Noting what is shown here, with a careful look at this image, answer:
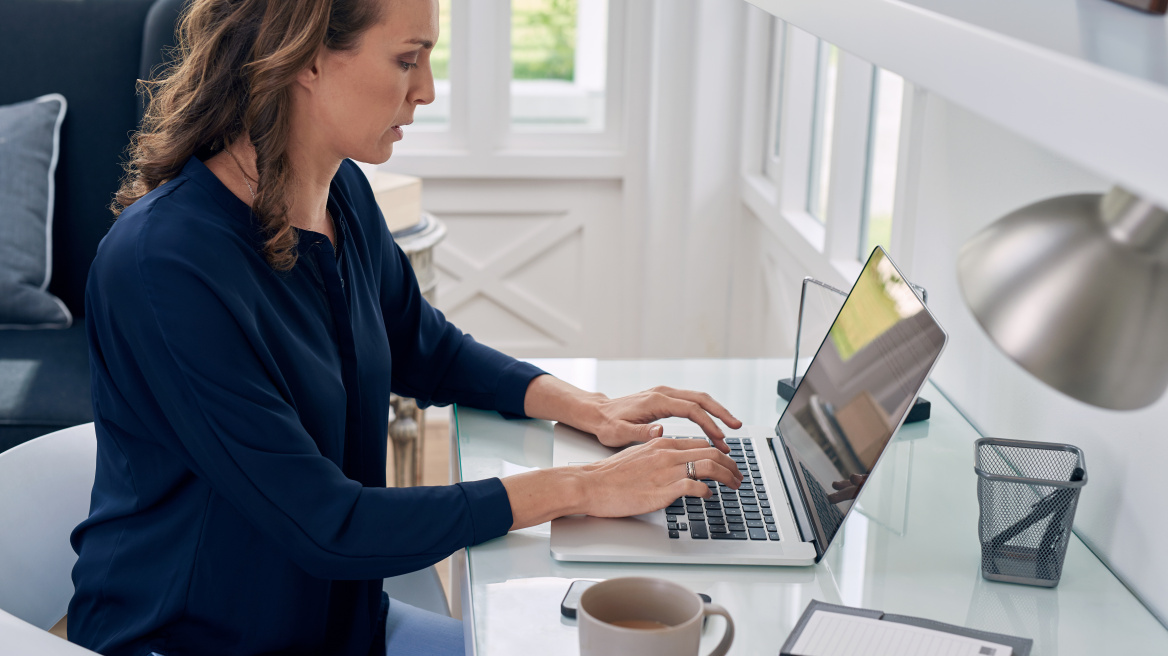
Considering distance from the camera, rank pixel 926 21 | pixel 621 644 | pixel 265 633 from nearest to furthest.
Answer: pixel 926 21 → pixel 621 644 → pixel 265 633

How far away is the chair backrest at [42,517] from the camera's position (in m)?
→ 1.03

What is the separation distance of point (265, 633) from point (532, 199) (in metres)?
2.47

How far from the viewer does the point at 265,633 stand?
1013mm

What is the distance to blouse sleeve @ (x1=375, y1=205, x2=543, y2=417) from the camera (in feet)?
4.26

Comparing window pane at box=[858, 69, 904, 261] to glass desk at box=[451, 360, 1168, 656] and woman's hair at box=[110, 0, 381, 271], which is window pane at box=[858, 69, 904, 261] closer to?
glass desk at box=[451, 360, 1168, 656]

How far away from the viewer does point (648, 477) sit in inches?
39.8

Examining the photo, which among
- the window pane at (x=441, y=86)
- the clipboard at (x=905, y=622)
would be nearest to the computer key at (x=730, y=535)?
the clipboard at (x=905, y=622)

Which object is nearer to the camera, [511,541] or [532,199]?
[511,541]

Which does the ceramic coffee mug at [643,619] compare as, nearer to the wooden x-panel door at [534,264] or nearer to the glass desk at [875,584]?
the glass desk at [875,584]

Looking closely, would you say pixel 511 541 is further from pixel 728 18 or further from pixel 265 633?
pixel 728 18

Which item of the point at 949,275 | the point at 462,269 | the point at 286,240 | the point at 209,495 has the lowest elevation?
the point at 462,269

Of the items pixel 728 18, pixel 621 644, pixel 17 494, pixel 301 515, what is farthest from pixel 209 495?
pixel 728 18

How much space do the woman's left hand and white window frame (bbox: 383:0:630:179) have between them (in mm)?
2097

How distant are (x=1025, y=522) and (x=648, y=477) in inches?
13.7
